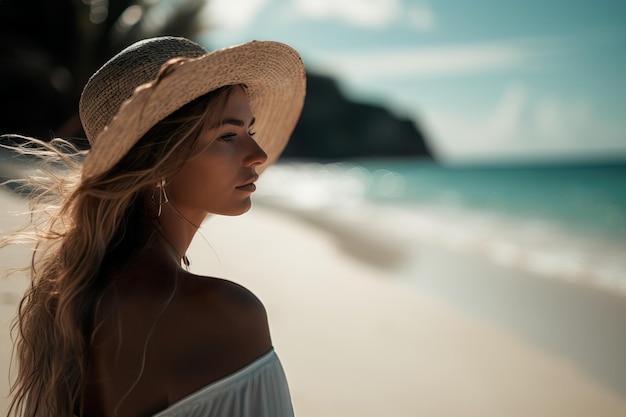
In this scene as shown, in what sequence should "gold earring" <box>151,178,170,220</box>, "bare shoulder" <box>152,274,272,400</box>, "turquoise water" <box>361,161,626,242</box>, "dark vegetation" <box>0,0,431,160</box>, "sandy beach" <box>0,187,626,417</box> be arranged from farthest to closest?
"turquoise water" <box>361,161,626,242</box> → "dark vegetation" <box>0,0,431,160</box> → "sandy beach" <box>0,187,626,417</box> → "gold earring" <box>151,178,170,220</box> → "bare shoulder" <box>152,274,272,400</box>

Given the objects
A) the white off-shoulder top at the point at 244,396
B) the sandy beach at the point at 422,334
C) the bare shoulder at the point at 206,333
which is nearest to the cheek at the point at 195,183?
the bare shoulder at the point at 206,333

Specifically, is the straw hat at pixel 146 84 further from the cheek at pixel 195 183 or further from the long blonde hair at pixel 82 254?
the cheek at pixel 195 183

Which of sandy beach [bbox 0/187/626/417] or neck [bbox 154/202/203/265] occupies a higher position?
neck [bbox 154/202/203/265]

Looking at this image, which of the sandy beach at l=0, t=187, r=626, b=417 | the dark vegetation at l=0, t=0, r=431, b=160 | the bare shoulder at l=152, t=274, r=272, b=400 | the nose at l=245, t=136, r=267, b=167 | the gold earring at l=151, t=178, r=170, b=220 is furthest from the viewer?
the dark vegetation at l=0, t=0, r=431, b=160

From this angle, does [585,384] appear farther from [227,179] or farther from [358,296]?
[227,179]

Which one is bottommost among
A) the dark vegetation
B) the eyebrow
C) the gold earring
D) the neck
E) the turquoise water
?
the turquoise water

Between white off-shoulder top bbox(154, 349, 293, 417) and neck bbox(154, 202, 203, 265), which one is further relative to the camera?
neck bbox(154, 202, 203, 265)

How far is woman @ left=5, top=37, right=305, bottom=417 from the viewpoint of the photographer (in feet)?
3.94

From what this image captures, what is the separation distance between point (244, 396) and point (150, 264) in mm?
360

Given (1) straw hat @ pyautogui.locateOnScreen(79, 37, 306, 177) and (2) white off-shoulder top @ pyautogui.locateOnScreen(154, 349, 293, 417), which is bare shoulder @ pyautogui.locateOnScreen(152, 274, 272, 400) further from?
(1) straw hat @ pyautogui.locateOnScreen(79, 37, 306, 177)

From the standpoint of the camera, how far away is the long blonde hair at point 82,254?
1.28 metres

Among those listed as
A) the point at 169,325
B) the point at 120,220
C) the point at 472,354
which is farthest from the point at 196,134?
the point at 472,354

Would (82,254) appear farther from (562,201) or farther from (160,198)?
(562,201)

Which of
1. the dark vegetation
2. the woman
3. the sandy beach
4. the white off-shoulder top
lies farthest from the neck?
the dark vegetation
